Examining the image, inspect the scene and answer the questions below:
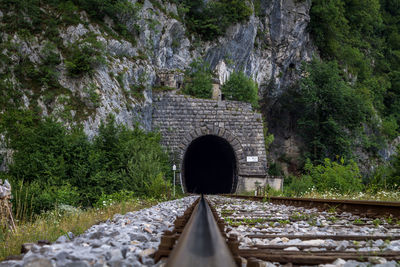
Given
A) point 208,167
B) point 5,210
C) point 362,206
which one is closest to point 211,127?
point 208,167

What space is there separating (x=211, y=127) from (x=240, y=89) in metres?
5.05

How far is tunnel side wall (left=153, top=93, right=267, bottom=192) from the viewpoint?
61.6 ft

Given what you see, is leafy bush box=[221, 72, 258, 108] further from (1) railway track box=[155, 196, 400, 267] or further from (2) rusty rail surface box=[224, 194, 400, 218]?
(1) railway track box=[155, 196, 400, 267]

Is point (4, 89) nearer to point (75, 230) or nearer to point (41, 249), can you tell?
point (75, 230)

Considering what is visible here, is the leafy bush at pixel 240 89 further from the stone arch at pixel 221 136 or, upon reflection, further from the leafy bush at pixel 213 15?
the stone arch at pixel 221 136

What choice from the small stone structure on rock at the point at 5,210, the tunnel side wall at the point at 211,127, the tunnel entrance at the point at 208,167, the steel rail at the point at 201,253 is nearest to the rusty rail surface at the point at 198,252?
the steel rail at the point at 201,253

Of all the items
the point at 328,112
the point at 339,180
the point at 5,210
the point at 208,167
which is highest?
the point at 328,112

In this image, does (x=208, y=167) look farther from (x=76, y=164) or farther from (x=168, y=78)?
(x=76, y=164)

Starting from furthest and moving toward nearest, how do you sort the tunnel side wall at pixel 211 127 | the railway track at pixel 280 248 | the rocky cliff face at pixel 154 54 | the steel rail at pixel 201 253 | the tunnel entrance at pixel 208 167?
the tunnel entrance at pixel 208 167
the tunnel side wall at pixel 211 127
the rocky cliff face at pixel 154 54
the railway track at pixel 280 248
the steel rail at pixel 201 253

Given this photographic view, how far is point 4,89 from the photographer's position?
13.1 meters

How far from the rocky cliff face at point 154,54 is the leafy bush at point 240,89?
1798 millimetres

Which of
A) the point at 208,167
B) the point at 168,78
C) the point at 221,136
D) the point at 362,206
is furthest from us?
the point at 208,167

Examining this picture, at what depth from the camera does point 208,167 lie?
27.7m

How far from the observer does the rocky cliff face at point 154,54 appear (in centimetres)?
1500
